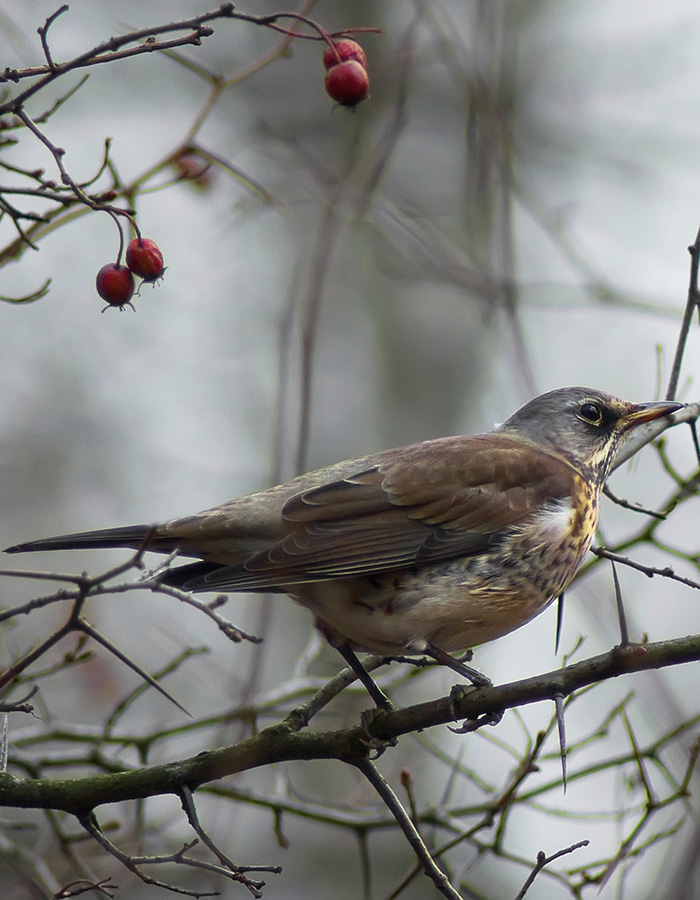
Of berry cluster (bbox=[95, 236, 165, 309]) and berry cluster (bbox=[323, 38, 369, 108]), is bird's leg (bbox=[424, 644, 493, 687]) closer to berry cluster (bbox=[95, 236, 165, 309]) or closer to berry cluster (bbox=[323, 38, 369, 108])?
berry cluster (bbox=[95, 236, 165, 309])

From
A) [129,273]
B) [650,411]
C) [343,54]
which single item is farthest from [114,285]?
[650,411]

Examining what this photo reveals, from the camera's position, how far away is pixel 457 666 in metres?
3.31

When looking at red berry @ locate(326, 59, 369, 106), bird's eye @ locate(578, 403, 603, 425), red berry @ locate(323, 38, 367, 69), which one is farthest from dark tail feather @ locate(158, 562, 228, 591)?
bird's eye @ locate(578, 403, 603, 425)

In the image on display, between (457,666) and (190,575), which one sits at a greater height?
(190,575)

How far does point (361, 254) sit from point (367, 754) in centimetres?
799

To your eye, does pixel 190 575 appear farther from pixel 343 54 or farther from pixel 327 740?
pixel 343 54

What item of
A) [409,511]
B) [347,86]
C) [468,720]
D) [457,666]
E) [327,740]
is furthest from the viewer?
[409,511]

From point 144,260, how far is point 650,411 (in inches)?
92.4

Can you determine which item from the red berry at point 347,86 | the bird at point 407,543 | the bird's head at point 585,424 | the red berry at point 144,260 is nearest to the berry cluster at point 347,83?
the red berry at point 347,86

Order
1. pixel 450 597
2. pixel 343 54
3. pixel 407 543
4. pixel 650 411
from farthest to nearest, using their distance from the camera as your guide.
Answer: pixel 650 411 → pixel 407 543 → pixel 450 597 → pixel 343 54

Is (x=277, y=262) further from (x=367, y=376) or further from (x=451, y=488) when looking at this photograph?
(x=451, y=488)

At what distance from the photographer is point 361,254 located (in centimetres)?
1032

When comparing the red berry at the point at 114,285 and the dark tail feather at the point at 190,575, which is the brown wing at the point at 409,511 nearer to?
the dark tail feather at the point at 190,575

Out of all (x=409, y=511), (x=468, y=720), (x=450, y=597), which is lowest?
(x=468, y=720)
